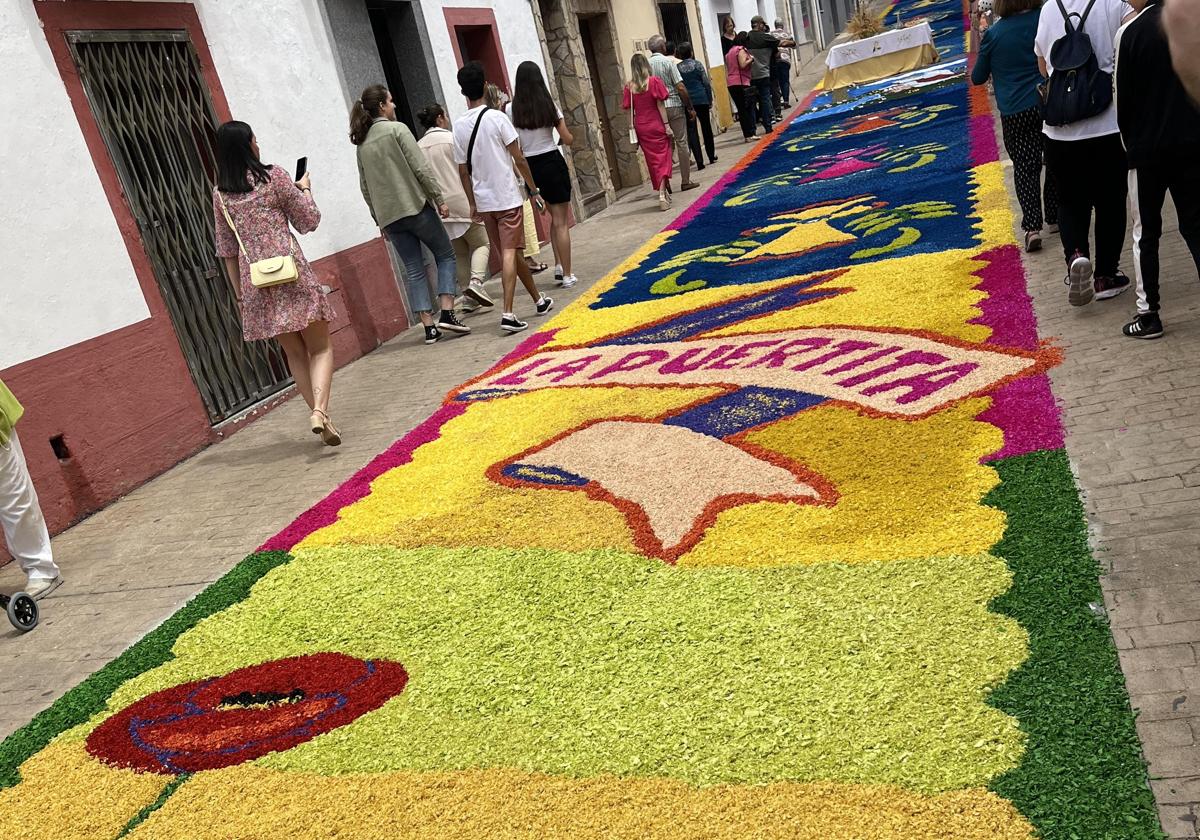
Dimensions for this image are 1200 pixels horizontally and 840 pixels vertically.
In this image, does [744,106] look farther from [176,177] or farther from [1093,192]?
[1093,192]

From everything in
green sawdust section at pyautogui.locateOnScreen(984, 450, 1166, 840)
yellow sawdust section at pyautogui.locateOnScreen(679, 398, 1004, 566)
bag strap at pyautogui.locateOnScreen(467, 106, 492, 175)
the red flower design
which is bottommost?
green sawdust section at pyautogui.locateOnScreen(984, 450, 1166, 840)

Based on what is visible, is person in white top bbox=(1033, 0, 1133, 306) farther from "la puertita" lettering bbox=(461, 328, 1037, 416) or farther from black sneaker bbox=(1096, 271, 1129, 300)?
"la puertita" lettering bbox=(461, 328, 1037, 416)

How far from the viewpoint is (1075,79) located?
5012 mm

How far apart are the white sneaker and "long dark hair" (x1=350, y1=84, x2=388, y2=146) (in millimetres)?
4427

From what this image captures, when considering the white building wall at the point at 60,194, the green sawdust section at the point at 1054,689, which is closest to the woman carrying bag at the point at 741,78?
the white building wall at the point at 60,194

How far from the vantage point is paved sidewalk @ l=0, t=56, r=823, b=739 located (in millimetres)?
4133

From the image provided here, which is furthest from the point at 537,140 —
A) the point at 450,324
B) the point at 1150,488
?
the point at 1150,488

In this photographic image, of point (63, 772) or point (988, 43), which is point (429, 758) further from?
point (988, 43)

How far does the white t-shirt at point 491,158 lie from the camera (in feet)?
25.9

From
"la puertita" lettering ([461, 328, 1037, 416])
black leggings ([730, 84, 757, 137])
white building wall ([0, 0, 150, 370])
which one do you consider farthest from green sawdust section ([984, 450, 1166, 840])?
black leggings ([730, 84, 757, 137])

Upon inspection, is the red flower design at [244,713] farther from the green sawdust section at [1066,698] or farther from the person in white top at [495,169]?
the person in white top at [495,169]

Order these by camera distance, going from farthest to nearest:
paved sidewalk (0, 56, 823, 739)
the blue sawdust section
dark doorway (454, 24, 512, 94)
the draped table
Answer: the draped table < dark doorway (454, 24, 512, 94) < the blue sawdust section < paved sidewalk (0, 56, 823, 739)

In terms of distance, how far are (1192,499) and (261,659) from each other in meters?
3.21

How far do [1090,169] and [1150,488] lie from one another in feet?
8.20
